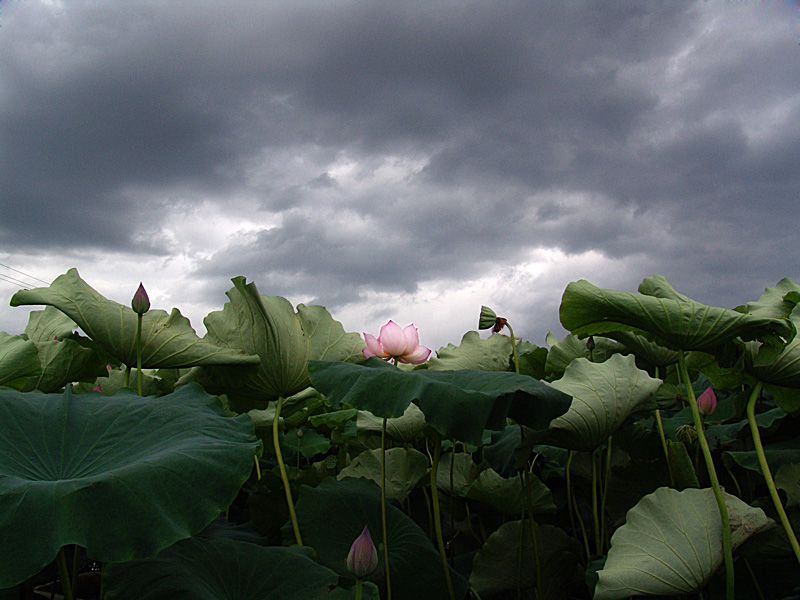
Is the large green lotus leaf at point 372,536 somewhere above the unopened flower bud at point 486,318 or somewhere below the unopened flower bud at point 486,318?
below

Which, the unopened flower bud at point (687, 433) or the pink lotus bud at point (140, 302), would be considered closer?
the pink lotus bud at point (140, 302)

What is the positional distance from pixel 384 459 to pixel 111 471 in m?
0.56

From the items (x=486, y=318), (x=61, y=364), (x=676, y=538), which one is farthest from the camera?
(x=486, y=318)

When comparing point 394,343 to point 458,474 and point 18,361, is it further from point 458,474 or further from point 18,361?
point 18,361

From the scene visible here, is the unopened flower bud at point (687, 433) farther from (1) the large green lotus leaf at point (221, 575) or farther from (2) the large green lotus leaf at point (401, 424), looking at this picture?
(1) the large green lotus leaf at point (221, 575)

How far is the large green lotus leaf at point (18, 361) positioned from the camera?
4.25 ft

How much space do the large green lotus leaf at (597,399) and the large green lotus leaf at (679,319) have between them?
12 cm

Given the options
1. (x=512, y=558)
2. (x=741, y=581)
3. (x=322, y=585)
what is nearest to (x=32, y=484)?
(x=322, y=585)

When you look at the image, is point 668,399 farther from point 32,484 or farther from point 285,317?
point 32,484

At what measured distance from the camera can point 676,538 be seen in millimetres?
1095

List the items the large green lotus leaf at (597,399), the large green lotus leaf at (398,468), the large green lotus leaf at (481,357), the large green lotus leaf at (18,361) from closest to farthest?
the large green lotus leaf at (597,399) < the large green lotus leaf at (18,361) < the large green lotus leaf at (398,468) < the large green lotus leaf at (481,357)

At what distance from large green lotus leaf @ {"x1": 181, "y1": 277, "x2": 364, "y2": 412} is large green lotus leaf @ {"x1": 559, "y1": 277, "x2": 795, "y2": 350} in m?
0.64

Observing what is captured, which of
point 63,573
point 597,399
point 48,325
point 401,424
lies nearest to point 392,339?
point 401,424

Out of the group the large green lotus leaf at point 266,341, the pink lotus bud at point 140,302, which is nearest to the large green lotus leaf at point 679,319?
the large green lotus leaf at point 266,341
